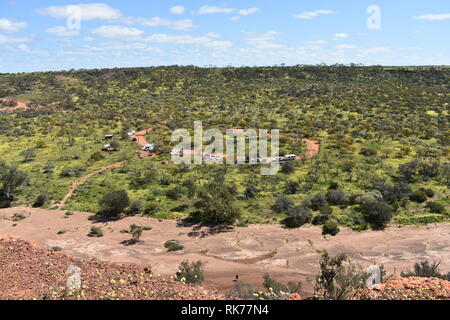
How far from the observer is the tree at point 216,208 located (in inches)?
990

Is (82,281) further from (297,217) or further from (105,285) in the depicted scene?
(297,217)

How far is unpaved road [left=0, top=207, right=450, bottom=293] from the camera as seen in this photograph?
19.5 meters

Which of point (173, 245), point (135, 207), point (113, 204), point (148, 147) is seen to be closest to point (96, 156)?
point (148, 147)

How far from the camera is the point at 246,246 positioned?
22109mm

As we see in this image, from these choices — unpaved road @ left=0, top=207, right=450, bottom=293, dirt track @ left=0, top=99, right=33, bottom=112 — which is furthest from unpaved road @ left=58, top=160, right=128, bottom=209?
dirt track @ left=0, top=99, right=33, bottom=112

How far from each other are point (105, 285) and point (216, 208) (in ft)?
47.2

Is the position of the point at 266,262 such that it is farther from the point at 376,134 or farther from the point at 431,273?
the point at 376,134

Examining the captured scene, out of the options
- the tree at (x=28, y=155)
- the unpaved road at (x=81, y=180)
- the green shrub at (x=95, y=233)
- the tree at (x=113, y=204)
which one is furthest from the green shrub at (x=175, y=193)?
the tree at (x=28, y=155)

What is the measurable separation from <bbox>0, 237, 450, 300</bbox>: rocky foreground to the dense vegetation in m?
11.9

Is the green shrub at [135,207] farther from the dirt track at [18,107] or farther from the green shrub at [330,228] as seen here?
the dirt track at [18,107]

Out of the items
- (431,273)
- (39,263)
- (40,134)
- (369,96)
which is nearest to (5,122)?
(40,134)

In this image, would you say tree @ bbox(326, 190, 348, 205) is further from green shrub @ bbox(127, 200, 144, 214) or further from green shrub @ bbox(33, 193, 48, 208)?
green shrub @ bbox(33, 193, 48, 208)

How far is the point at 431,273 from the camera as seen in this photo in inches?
621

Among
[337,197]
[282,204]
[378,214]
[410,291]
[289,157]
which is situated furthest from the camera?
[289,157]
